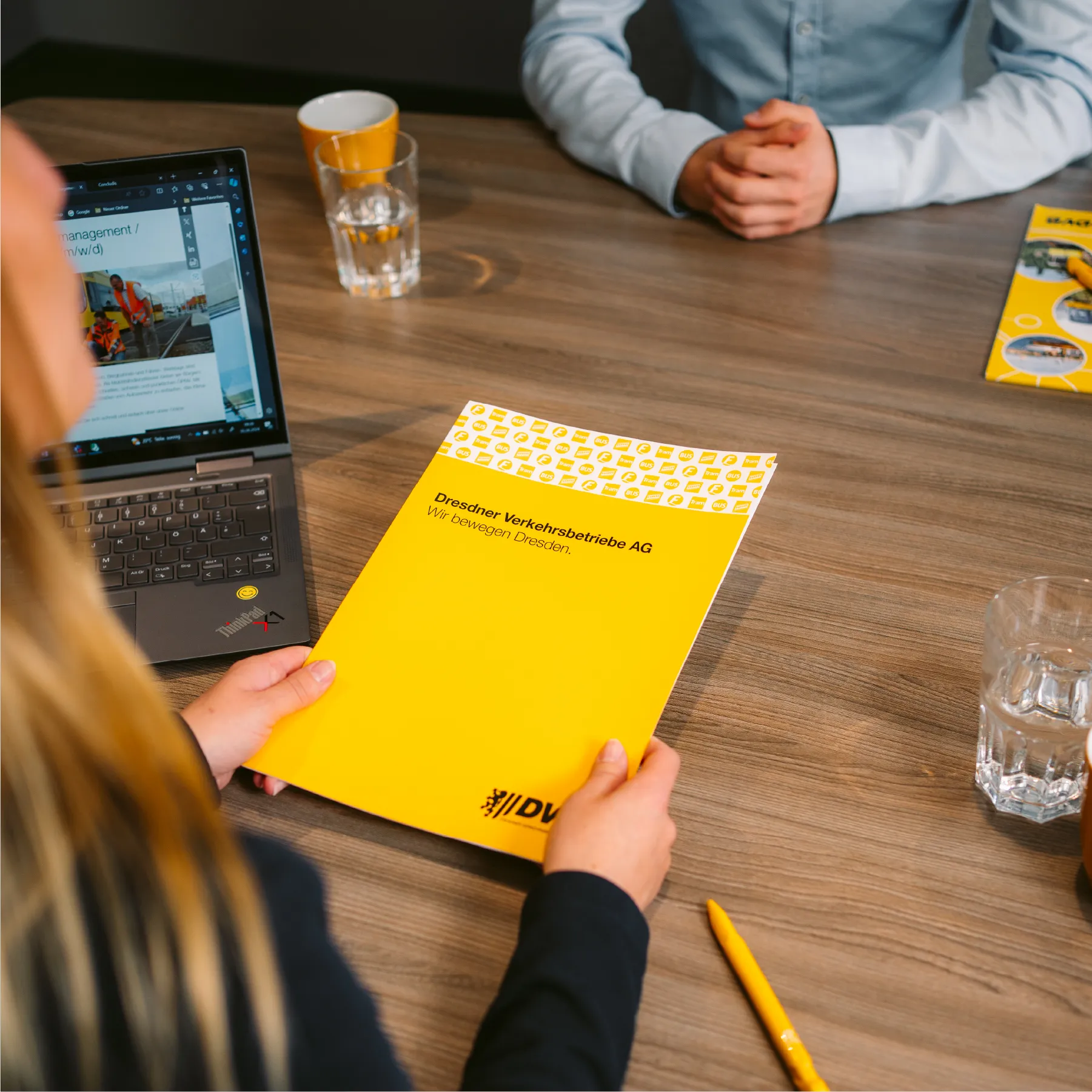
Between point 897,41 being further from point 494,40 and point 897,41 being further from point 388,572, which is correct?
point 494,40

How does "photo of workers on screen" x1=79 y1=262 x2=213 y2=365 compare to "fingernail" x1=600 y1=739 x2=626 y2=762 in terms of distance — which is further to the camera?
"photo of workers on screen" x1=79 y1=262 x2=213 y2=365

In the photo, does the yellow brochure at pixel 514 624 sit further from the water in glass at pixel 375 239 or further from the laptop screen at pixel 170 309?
the water in glass at pixel 375 239

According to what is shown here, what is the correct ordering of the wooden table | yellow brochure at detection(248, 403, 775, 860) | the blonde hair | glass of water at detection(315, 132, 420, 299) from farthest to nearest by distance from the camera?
glass of water at detection(315, 132, 420, 299) < yellow brochure at detection(248, 403, 775, 860) < the wooden table < the blonde hair

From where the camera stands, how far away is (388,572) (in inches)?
33.2

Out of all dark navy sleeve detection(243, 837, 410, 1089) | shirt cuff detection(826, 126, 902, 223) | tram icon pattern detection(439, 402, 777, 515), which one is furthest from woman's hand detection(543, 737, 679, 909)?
shirt cuff detection(826, 126, 902, 223)

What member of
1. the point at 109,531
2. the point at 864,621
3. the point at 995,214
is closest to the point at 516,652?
the point at 864,621

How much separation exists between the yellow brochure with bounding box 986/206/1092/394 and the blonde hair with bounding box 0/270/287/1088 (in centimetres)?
84

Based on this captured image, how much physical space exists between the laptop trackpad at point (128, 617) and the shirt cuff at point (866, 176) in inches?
35.0

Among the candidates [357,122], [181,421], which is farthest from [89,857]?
[357,122]

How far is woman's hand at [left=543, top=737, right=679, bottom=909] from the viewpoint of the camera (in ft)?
2.06

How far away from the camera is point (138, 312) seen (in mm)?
877

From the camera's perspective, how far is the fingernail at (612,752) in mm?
699

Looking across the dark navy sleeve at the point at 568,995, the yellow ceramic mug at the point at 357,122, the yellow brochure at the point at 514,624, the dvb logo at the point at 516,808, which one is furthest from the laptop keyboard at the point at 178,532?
the yellow ceramic mug at the point at 357,122

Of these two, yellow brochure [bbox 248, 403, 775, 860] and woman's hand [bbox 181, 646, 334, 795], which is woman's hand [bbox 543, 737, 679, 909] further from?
woman's hand [bbox 181, 646, 334, 795]
